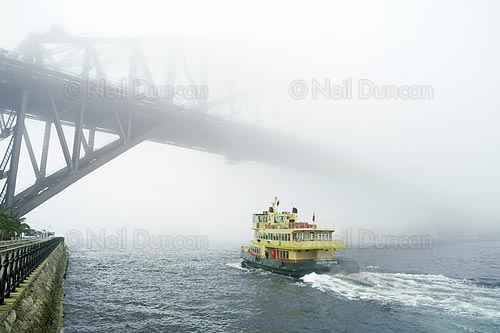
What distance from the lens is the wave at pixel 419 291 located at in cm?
2284

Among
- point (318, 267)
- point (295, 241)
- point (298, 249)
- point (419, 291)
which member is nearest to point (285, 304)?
point (298, 249)

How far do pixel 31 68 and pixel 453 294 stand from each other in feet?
126

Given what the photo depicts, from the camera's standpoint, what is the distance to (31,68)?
Result: 2717 centimetres

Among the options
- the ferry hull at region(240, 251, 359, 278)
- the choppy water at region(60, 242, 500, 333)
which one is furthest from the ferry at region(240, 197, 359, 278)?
the choppy water at region(60, 242, 500, 333)

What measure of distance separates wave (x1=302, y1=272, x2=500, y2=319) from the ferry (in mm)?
1092

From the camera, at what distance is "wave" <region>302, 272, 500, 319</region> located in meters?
22.8

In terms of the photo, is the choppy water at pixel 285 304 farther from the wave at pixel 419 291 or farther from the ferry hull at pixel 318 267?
the ferry hull at pixel 318 267

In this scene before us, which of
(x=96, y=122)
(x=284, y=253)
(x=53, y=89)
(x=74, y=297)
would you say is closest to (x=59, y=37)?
(x=96, y=122)

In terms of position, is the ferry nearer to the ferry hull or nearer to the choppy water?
the ferry hull

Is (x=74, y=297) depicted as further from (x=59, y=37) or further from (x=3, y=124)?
(x=59, y=37)

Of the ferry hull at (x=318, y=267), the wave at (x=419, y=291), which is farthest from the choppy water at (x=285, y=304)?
the ferry hull at (x=318, y=267)

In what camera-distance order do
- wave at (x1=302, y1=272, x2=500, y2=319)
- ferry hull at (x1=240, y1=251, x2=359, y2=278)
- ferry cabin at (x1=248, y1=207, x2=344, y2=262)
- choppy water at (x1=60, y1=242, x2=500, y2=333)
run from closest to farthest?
1. choppy water at (x1=60, y1=242, x2=500, y2=333)
2. wave at (x1=302, y1=272, x2=500, y2=319)
3. ferry hull at (x1=240, y1=251, x2=359, y2=278)
4. ferry cabin at (x1=248, y1=207, x2=344, y2=262)

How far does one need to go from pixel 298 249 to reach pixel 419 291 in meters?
11.2

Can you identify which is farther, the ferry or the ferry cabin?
the ferry cabin
